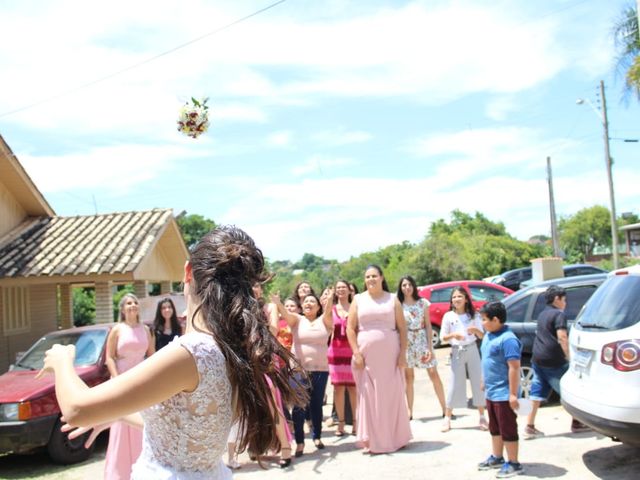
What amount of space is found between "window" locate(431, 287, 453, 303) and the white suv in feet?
32.9

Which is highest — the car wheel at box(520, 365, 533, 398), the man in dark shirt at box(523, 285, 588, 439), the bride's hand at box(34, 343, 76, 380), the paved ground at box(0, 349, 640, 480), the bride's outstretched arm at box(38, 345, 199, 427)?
the bride's hand at box(34, 343, 76, 380)

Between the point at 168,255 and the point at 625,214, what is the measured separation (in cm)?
5868

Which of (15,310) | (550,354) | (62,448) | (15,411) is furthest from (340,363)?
(15,310)

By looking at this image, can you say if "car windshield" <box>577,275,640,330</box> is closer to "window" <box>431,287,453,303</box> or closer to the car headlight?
the car headlight

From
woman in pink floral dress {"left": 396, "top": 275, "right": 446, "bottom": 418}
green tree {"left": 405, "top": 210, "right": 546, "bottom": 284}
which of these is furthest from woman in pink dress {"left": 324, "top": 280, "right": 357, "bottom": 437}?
green tree {"left": 405, "top": 210, "right": 546, "bottom": 284}

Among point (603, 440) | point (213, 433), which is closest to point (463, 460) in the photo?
point (603, 440)

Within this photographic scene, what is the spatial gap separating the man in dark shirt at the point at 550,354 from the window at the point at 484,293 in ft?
28.6

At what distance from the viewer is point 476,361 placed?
828 cm

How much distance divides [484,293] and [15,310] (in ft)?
38.3

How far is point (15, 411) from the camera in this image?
756 cm

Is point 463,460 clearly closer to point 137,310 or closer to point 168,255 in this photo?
point 137,310

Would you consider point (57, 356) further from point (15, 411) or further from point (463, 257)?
point (463, 257)

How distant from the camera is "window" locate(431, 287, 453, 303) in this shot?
1623 centimetres

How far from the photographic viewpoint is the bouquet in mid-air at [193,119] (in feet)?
18.9
